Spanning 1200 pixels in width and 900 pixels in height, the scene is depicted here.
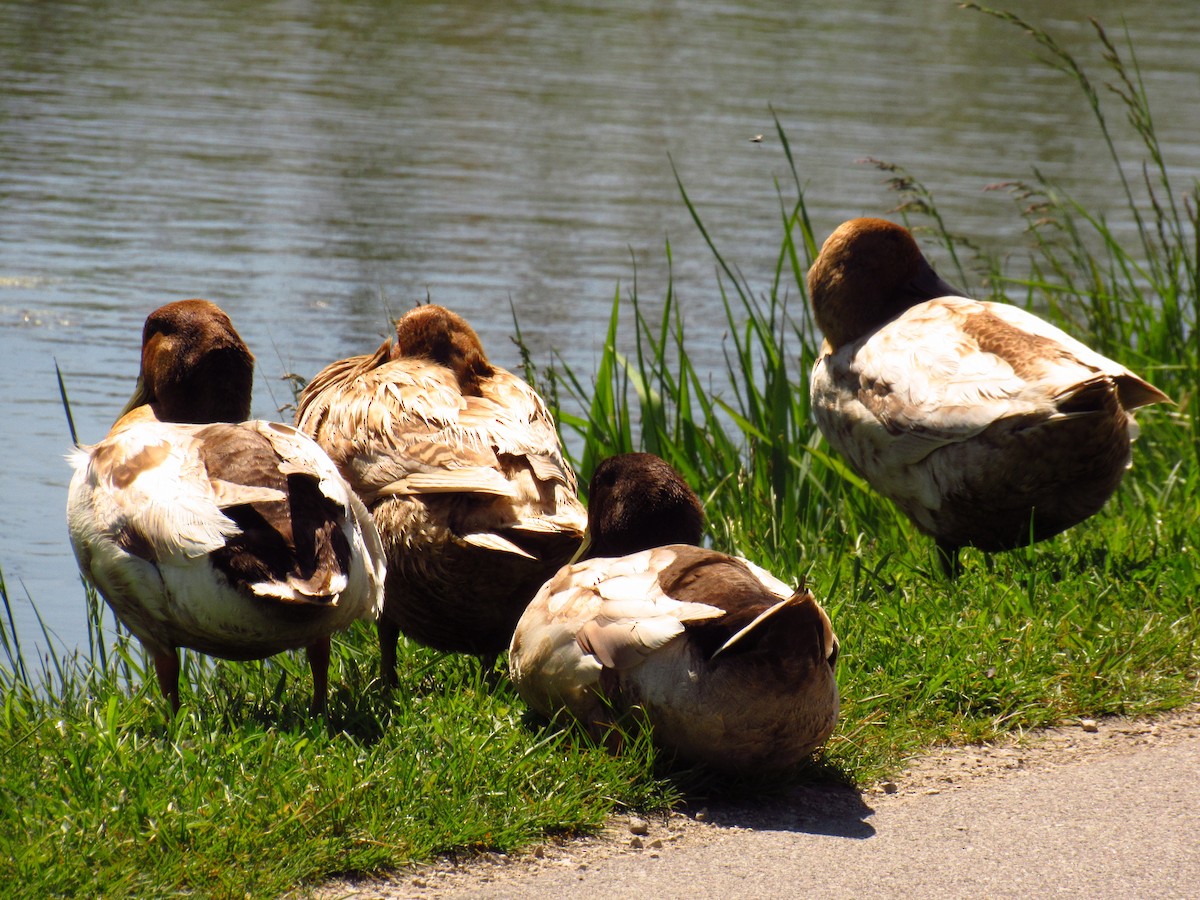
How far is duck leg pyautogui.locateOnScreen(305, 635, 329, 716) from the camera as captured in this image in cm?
437

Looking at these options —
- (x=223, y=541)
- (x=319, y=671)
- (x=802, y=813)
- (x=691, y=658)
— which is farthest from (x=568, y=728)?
(x=223, y=541)

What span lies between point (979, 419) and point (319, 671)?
228 cm

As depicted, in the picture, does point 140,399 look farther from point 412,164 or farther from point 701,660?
point 412,164

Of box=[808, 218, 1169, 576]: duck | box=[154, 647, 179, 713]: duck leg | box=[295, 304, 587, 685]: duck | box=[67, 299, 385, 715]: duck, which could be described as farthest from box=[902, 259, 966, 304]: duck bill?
box=[154, 647, 179, 713]: duck leg

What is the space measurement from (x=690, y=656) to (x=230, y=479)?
1341mm

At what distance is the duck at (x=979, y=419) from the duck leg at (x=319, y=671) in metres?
2.17

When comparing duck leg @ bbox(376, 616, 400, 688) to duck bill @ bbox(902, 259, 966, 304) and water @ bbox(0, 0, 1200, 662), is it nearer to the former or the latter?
water @ bbox(0, 0, 1200, 662)

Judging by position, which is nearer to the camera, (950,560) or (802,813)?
(802,813)

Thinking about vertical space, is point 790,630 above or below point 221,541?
below

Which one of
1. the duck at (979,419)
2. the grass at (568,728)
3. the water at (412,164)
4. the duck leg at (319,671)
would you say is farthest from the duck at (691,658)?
the water at (412,164)

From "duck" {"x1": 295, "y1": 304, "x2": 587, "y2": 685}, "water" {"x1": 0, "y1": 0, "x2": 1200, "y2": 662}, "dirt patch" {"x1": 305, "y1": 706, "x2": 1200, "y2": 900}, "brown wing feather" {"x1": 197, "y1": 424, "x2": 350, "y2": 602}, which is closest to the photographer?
"dirt patch" {"x1": 305, "y1": 706, "x2": 1200, "y2": 900}

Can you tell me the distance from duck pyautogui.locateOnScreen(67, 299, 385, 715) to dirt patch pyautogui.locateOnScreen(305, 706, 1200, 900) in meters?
0.85

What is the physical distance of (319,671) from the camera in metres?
4.40

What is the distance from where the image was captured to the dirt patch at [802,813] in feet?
10.9
